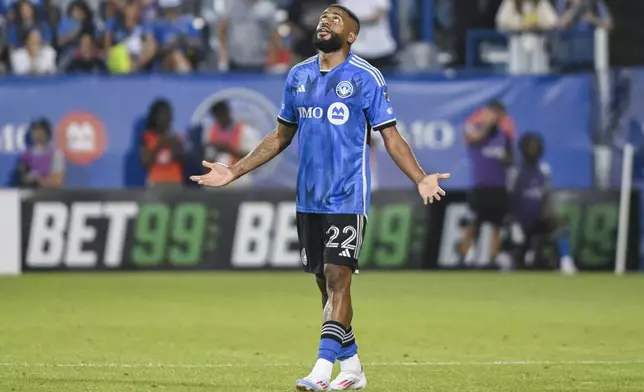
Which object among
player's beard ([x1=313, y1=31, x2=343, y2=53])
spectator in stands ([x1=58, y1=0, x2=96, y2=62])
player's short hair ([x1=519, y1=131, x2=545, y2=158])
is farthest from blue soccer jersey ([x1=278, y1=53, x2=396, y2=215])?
spectator in stands ([x1=58, y1=0, x2=96, y2=62])

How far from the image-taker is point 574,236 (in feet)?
72.5

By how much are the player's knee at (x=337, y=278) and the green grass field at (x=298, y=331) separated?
0.67m

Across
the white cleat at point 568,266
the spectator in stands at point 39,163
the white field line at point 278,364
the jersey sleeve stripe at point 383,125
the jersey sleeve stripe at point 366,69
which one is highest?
→ the jersey sleeve stripe at point 366,69

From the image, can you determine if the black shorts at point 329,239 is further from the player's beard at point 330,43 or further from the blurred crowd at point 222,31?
the blurred crowd at point 222,31

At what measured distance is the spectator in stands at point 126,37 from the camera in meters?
23.6

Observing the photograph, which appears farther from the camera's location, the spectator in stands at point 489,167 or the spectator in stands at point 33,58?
the spectator in stands at point 33,58

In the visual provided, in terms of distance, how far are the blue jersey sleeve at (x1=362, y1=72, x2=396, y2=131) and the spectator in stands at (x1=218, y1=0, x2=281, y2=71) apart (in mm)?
14500

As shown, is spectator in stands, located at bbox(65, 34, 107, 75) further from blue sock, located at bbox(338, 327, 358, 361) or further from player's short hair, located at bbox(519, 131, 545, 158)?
blue sock, located at bbox(338, 327, 358, 361)

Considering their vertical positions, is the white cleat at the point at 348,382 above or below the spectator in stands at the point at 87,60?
below

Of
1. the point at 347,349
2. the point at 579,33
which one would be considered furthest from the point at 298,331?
the point at 579,33

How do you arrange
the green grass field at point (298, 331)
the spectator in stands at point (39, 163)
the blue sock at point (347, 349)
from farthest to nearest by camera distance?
the spectator in stands at point (39, 163)
the green grass field at point (298, 331)
the blue sock at point (347, 349)

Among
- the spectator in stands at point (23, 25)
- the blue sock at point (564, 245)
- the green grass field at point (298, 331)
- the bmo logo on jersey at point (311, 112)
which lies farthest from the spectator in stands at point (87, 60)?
the bmo logo on jersey at point (311, 112)

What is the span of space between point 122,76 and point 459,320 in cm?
951

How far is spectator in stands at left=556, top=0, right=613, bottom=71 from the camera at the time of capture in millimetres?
22984
